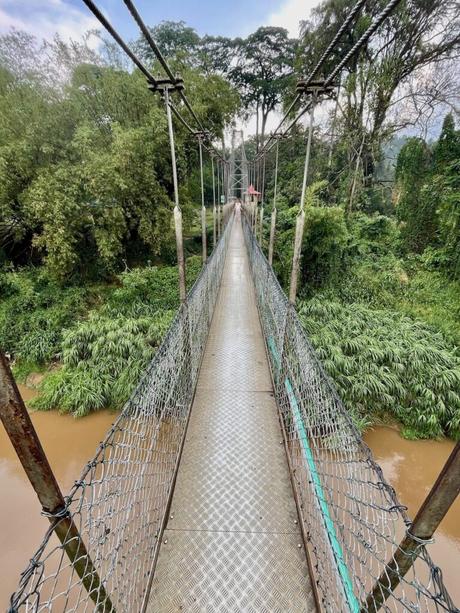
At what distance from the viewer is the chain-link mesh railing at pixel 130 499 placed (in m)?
0.85

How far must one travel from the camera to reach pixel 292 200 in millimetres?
10195

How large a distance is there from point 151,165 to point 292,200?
242 inches

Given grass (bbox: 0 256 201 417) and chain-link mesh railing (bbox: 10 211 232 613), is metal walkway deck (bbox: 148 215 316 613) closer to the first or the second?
chain-link mesh railing (bbox: 10 211 232 613)

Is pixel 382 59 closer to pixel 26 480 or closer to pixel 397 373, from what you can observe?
pixel 397 373

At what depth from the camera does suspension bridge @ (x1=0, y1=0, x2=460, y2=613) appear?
2.51 feet

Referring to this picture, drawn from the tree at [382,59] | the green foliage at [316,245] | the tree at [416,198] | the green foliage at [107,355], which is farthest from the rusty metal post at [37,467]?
the tree at [382,59]

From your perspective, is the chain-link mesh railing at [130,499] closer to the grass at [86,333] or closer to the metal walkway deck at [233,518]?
the metal walkway deck at [233,518]

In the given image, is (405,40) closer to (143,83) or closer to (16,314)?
(143,83)

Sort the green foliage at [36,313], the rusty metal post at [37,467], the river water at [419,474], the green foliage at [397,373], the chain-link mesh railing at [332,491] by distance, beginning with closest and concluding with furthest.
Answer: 1. the rusty metal post at [37,467]
2. the chain-link mesh railing at [332,491]
3. the river water at [419,474]
4. the green foliage at [397,373]
5. the green foliage at [36,313]

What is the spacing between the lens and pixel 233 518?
1.42m

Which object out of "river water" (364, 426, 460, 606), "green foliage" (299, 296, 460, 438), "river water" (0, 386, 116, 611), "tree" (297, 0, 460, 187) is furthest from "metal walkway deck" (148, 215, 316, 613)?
"tree" (297, 0, 460, 187)

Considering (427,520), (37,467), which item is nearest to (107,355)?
(37,467)

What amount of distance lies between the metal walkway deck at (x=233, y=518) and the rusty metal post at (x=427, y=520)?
54 centimetres

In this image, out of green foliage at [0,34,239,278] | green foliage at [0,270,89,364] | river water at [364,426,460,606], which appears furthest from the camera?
green foliage at [0,270,89,364]
